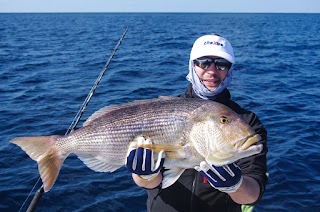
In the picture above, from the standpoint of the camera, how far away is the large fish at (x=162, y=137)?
333cm

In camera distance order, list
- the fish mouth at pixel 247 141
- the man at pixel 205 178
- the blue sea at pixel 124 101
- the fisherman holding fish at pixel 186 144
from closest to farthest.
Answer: the fish mouth at pixel 247 141
the fisherman holding fish at pixel 186 144
the man at pixel 205 178
the blue sea at pixel 124 101

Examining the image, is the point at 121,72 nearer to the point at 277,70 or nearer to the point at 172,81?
the point at 172,81

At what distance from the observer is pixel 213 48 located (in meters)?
4.14

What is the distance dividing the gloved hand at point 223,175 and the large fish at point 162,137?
6 cm

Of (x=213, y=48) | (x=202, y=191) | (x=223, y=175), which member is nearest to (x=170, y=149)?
(x=223, y=175)

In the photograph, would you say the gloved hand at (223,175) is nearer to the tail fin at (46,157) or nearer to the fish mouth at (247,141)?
the fish mouth at (247,141)

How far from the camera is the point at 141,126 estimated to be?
362 centimetres

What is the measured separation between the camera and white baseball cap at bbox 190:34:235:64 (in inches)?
162

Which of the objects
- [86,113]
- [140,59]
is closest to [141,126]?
[86,113]

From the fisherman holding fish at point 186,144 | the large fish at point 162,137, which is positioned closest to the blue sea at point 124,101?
the large fish at point 162,137

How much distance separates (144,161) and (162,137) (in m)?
0.28

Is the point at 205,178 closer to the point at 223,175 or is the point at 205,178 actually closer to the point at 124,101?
the point at 223,175

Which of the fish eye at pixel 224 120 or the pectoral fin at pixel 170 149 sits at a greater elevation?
the fish eye at pixel 224 120

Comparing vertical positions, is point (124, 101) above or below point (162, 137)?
below
